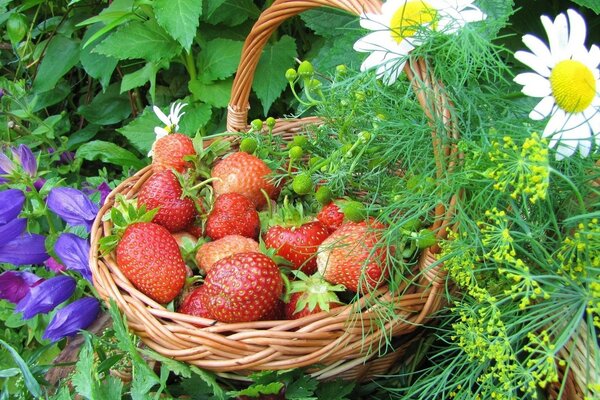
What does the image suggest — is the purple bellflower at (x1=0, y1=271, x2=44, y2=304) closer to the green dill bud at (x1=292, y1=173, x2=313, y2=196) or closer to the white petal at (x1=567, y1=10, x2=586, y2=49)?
the green dill bud at (x1=292, y1=173, x2=313, y2=196)

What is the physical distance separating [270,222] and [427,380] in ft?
1.10

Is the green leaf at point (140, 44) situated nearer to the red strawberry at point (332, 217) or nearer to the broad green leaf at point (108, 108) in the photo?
the broad green leaf at point (108, 108)

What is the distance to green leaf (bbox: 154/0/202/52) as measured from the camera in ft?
3.90

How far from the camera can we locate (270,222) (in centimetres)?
98

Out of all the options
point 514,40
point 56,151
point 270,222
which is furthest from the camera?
point 56,151

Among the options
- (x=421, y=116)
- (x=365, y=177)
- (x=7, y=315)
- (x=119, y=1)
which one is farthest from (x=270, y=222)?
(x=119, y=1)

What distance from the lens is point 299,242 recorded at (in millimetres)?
880

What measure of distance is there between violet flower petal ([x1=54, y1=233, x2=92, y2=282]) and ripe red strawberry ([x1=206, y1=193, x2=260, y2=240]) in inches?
7.4

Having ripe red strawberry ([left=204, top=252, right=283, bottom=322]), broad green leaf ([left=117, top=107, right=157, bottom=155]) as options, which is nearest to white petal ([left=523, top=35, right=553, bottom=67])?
ripe red strawberry ([left=204, top=252, right=283, bottom=322])

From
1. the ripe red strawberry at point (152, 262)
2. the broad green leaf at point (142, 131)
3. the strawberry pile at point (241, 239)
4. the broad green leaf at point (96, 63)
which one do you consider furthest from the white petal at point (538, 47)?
the broad green leaf at point (96, 63)

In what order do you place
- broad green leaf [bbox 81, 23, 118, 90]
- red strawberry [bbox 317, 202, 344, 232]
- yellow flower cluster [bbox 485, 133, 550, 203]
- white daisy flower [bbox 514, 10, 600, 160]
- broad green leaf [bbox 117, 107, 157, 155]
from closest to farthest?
1. yellow flower cluster [bbox 485, 133, 550, 203]
2. white daisy flower [bbox 514, 10, 600, 160]
3. red strawberry [bbox 317, 202, 344, 232]
4. broad green leaf [bbox 117, 107, 157, 155]
5. broad green leaf [bbox 81, 23, 118, 90]

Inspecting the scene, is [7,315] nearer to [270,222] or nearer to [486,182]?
[270,222]

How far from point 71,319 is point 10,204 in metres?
0.20

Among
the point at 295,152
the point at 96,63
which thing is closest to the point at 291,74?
the point at 295,152
